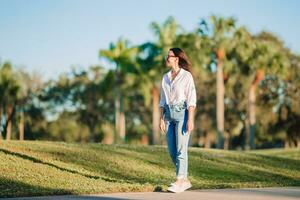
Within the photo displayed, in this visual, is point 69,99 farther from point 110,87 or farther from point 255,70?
point 255,70

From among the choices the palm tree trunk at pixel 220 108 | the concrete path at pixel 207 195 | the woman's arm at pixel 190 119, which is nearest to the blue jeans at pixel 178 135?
the woman's arm at pixel 190 119

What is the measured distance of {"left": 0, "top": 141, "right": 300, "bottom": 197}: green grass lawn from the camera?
878 centimetres

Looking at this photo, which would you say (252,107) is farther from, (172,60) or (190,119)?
(190,119)

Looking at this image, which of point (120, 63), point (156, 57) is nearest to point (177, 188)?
point (156, 57)

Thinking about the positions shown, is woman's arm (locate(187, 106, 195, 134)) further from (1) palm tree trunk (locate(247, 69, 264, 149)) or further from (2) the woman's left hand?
(1) palm tree trunk (locate(247, 69, 264, 149))

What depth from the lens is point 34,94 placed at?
214 ft

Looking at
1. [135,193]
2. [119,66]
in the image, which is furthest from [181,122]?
[119,66]

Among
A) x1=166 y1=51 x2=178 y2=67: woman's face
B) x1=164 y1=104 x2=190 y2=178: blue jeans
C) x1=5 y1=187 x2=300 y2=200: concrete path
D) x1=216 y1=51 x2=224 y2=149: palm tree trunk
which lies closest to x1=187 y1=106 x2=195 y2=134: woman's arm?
x1=164 y1=104 x2=190 y2=178: blue jeans

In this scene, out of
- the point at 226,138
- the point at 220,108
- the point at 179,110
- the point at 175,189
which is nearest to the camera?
the point at 175,189

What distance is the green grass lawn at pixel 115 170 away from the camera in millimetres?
8781

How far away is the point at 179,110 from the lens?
8055 millimetres

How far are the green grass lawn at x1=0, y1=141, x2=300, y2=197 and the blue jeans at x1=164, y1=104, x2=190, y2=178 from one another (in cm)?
48

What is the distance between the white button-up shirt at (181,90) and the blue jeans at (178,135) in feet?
0.31

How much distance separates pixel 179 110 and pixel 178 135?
0.38 metres
